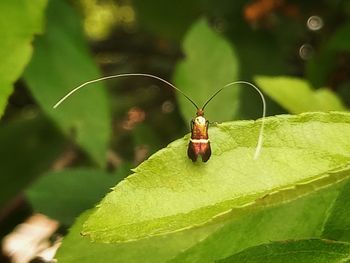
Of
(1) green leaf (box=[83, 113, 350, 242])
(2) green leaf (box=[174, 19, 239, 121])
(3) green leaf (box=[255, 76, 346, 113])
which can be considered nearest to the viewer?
(1) green leaf (box=[83, 113, 350, 242])

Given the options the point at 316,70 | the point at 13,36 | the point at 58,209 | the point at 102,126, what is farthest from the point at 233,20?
the point at 13,36

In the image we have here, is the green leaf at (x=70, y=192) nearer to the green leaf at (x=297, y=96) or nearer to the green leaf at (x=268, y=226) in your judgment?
the green leaf at (x=297, y=96)

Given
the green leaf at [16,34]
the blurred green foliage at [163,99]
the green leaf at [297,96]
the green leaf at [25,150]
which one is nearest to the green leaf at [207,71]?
the blurred green foliage at [163,99]

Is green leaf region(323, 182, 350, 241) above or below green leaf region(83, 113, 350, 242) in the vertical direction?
below

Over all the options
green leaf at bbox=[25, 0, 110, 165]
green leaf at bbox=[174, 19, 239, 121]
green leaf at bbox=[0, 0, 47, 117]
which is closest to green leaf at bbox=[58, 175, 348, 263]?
green leaf at bbox=[0, 0, 47, 117]

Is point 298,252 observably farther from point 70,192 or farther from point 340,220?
point 70,192

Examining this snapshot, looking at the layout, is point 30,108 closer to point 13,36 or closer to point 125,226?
point 13,36

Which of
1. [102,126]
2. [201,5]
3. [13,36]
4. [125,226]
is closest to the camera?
[125,226]

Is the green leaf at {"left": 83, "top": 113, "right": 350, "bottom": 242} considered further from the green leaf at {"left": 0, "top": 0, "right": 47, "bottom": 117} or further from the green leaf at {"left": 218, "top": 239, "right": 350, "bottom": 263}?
the green leaf at {"left": 0, "top": 0, "right": 47, "bottom": 117}
